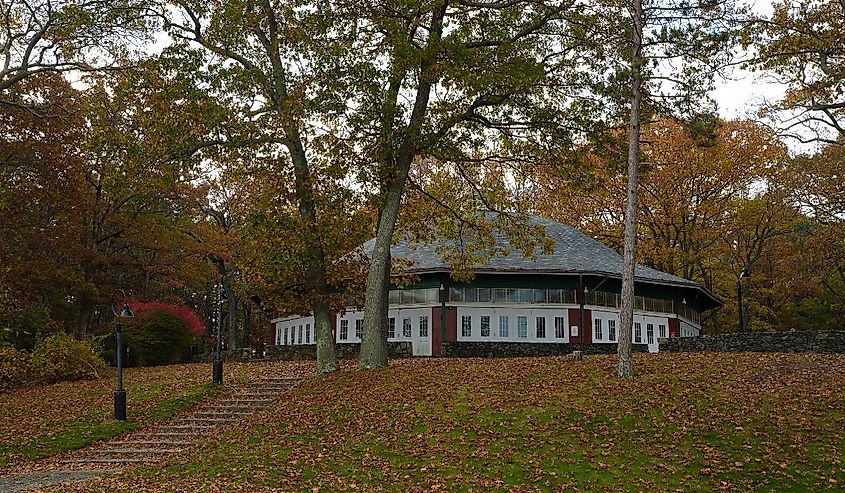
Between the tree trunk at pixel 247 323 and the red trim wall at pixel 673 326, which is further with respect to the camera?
the tree trunk at pixel 247 323

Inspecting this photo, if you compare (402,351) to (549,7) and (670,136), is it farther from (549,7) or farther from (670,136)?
(670,136)

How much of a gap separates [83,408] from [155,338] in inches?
482

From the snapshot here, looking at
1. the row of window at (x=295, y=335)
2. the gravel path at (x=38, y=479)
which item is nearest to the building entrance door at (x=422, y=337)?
the row of window at (x=295, y=335)

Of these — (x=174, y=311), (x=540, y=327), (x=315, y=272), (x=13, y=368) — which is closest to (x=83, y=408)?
(x=13, y=368)

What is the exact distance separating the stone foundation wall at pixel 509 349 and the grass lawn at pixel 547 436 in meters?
9.29

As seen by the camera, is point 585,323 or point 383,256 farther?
point 585,323

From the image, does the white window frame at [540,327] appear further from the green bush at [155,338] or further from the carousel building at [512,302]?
the green bush at [155,338]

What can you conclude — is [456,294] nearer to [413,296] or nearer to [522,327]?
[413,296]

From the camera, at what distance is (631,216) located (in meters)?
20.3

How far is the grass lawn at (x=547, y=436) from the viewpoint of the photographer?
1377 centimetres

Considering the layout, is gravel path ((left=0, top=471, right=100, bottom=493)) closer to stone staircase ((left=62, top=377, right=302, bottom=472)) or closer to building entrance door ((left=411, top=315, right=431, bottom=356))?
stone staircase ((left=62, top=377, right=302, bottom=472))

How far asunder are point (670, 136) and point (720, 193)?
4.84 m

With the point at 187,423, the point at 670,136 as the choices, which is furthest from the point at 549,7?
the point at 670,136

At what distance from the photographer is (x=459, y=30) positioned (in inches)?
Result: 848
